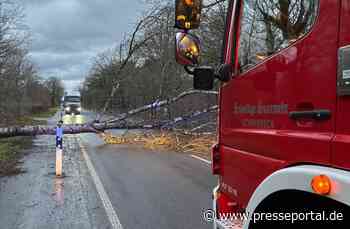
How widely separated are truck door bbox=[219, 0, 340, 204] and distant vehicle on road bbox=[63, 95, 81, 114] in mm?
50148

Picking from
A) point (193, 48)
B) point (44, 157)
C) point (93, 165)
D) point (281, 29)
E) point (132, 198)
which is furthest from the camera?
point (44, 157)

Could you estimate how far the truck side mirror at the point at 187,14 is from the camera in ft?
13.7

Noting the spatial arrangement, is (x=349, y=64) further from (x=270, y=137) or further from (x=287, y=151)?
(x=270, y=137)

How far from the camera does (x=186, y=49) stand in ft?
13.2

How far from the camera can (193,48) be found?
4.04 meters

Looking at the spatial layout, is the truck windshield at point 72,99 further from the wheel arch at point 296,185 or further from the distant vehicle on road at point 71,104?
the wheel arch at point 296,185

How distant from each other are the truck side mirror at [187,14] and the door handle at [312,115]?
168 centimetres

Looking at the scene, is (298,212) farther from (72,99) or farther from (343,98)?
(72,99)

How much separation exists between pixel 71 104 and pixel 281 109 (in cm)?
5139

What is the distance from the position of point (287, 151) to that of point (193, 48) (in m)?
1.56

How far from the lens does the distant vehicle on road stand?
173 feet

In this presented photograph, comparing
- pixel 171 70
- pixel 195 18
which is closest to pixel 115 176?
pixel 195 18

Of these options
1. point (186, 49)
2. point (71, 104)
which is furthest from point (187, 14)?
point (71, 104)

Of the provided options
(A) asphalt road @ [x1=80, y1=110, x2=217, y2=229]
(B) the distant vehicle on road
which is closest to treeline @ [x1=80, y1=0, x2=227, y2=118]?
(A) asphalt road @ [x1=80, y1=110, x2=217, y2=229]
